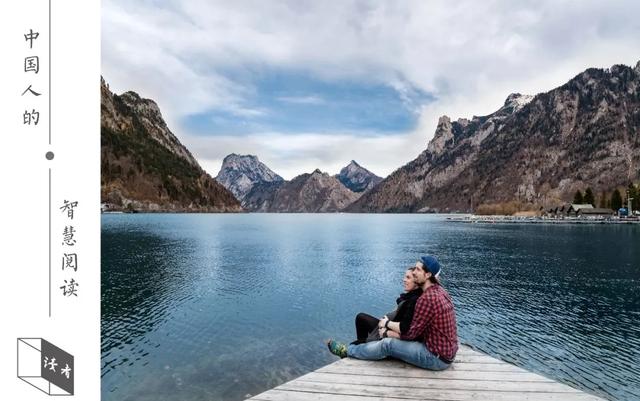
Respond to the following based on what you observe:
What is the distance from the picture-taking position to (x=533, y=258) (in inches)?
2685

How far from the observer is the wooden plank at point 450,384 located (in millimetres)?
9000

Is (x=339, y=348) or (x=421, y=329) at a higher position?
(x=421, y=329)

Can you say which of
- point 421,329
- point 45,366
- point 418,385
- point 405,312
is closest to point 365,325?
point 405,312

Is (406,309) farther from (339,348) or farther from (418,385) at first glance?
(339,348)

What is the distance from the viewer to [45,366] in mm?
9344

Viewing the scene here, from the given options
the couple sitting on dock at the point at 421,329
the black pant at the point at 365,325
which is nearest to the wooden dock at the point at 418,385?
the couple sitting on dock at the point at 421,329

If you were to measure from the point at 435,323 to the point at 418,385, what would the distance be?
1.61 metres

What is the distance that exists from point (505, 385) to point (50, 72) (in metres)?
13.5

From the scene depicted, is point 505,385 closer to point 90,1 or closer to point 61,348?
point 61,348

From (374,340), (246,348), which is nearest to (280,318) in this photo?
(246,348)

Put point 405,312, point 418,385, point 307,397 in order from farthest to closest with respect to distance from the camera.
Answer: point 405,312, point 418,385, point 307,397

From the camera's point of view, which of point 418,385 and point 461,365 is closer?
point 418,385

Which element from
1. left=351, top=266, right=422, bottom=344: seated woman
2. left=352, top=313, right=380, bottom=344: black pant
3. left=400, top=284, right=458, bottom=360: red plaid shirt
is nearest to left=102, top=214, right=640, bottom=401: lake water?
left=352, top=313, right=380, bottom=344: black pant

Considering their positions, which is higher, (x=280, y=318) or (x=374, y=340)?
(x=374, y=340)
